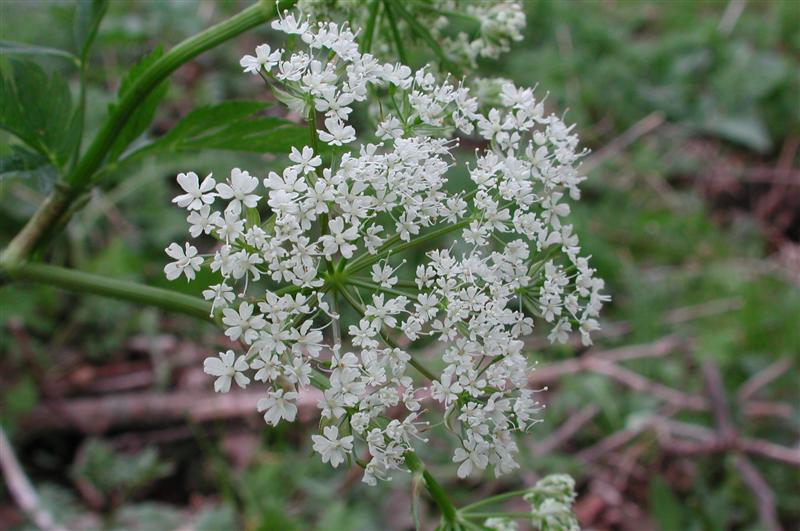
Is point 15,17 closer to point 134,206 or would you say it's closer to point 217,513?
point 134,206

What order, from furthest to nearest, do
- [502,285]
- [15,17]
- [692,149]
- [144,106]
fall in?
1. [692,149]
2. [15,17]
3. [144,106]
4. [502,285]

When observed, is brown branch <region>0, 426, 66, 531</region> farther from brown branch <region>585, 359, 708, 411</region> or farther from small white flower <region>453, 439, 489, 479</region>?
brown branch <region>585, 359, 708, 411</region>

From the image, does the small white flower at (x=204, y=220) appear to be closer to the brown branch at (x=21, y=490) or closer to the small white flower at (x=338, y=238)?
the small white flower at (x=338, y=238)

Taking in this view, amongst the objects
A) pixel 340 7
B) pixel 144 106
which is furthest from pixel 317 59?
pixel 144 106

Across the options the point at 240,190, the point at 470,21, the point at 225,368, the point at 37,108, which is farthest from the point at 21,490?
the point at 470,21

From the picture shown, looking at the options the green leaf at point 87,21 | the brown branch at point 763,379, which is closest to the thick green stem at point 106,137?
the green leaf at point 87,21

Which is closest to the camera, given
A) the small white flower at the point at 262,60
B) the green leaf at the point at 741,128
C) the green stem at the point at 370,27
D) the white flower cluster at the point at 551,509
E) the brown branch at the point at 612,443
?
the small white flower at the point at 262,60
